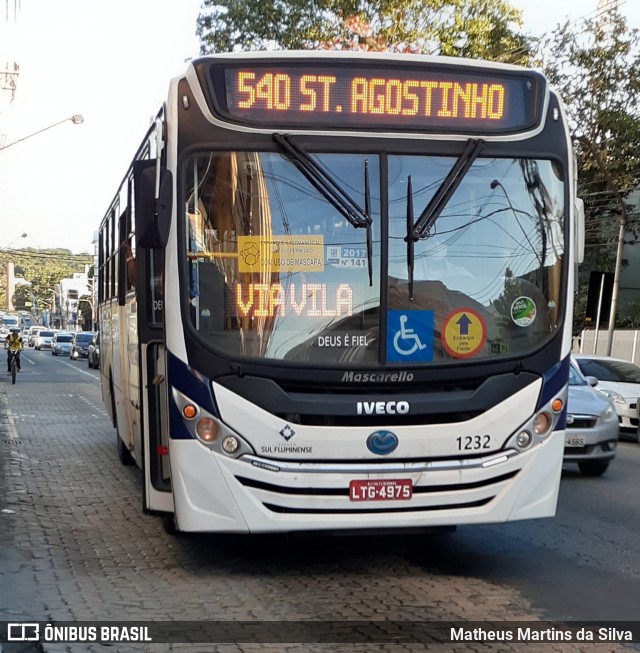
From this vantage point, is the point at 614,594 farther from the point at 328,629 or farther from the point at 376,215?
the point at 376,215

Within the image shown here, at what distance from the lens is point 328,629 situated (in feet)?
19.1

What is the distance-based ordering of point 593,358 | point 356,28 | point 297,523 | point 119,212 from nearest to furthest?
point 297,523 → point 119,212 → point 593,358 → point 356,28

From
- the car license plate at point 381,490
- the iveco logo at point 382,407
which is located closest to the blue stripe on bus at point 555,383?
the iveco logo at point 382,407

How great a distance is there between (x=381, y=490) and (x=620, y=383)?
13.0 m

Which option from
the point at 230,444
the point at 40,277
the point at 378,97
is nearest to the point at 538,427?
the point at 230,444

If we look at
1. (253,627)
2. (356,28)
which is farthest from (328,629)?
(356,28)

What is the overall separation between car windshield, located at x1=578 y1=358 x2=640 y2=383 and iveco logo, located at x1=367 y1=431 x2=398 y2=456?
12.7 m

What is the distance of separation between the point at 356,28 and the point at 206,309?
28.0 metres

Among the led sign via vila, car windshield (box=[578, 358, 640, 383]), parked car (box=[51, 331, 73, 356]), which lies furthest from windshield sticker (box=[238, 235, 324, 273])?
parked car (box=[51, 331, 73, 356])

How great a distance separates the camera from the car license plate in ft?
22.0

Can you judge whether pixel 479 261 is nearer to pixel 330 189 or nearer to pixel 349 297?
pixel 349 297

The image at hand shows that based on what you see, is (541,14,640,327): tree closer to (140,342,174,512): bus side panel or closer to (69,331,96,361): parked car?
(140,342,174,512): bus side panel

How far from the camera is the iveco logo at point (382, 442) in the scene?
22.1 ft

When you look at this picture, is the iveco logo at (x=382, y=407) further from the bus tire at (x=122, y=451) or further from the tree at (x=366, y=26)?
the tree at (x=366, y=26)
